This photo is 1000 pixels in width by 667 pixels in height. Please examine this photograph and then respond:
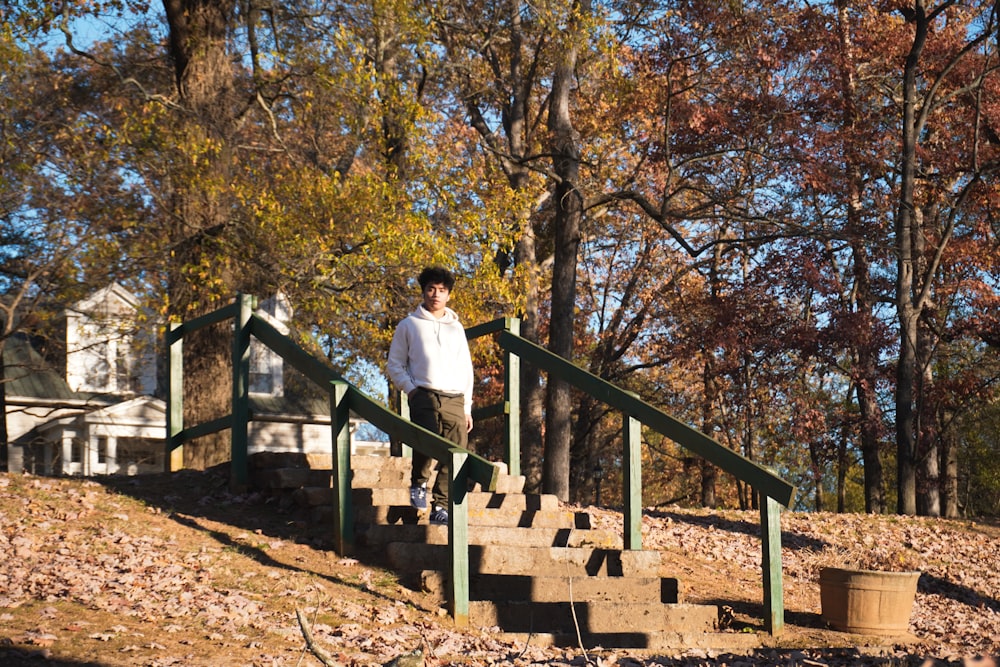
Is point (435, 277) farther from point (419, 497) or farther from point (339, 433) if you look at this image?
point (419, 497)

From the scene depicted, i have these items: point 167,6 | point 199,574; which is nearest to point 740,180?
point 167,6

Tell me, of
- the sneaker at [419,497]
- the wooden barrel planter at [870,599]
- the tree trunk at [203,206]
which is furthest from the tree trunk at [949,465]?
the sneaker at [419,497]

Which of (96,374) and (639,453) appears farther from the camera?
(96,374)

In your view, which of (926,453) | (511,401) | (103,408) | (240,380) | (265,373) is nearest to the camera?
(240,380)

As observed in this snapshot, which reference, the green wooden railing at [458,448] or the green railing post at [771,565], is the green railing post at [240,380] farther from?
the green railing post at [771,565]

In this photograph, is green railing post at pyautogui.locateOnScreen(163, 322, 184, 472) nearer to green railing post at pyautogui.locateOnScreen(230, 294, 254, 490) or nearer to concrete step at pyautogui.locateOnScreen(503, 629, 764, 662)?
green railing post at pyautogui.locateOnScreen(230, 294, 254, 490)

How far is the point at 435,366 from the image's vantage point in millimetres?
8617

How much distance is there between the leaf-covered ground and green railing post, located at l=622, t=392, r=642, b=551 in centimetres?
79

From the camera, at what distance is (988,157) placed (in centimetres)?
2147

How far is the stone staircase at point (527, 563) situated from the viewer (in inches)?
293

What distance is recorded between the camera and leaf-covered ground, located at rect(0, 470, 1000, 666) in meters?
5.96

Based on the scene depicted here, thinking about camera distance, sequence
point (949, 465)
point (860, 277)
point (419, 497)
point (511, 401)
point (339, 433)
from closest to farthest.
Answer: point (339, 433) < point (419, 497) < point (511, 401) < point (860, 277) < point (949, 465)

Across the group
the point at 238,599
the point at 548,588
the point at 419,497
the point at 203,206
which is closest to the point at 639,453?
the point at 548,588

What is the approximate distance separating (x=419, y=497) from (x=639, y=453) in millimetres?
1879
